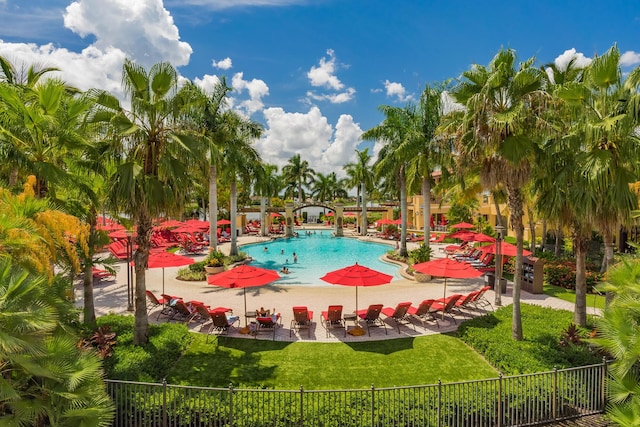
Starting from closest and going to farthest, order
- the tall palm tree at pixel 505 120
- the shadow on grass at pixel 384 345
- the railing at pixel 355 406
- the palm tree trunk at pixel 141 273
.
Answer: the railing at pixel 355 406 → the tall palm tree at pixel 505 120 → the palm tree trunk at pixel 141 273 → the shadow on grass at pixel 384 345

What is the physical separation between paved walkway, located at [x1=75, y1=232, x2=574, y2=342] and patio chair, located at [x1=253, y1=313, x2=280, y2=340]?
0.23m

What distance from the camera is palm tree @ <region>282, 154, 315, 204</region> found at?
2643 inches

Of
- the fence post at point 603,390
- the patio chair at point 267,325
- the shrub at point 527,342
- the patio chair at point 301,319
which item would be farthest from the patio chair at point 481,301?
the patio chair at point 267,325

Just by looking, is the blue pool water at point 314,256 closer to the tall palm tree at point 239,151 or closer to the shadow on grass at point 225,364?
the tall palm tree at point 239,151

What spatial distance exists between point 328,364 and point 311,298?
705 cm

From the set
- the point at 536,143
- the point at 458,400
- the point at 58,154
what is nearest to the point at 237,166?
the point at 58,154

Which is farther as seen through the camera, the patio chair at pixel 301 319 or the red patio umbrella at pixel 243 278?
the patio chair at pixel 301 319

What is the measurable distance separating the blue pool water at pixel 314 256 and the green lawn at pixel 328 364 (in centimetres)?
1071

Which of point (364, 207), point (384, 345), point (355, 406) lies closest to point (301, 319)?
point (384, 345)

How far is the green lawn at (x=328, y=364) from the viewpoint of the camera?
8.46 metres

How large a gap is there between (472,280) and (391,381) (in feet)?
46.5

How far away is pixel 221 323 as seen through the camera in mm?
11453

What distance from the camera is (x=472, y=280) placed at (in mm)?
20391

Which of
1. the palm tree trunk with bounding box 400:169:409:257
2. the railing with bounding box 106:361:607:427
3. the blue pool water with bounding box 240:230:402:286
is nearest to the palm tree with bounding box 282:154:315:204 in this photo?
the blue pool water with bounding box 240:230:402:286
